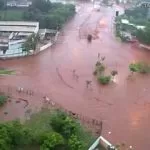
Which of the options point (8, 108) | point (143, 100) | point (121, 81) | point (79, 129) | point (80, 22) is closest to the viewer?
point (79, 129)

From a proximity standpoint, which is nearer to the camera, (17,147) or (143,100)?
(17,147)

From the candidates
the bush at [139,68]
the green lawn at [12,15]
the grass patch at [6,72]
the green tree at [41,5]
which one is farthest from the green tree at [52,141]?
the green tree at [41,5]

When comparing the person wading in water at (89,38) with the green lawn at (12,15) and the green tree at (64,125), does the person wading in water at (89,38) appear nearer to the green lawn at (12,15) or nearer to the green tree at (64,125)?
the green lawn at (12,15)

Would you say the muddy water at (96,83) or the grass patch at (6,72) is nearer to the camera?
the muddy water at (96,83)

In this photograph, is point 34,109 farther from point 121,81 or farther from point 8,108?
point 121,81

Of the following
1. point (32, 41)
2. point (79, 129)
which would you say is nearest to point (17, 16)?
point (32, 41)

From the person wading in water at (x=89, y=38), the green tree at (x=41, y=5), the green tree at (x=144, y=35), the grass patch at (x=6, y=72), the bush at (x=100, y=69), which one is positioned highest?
the green tree at (x=41, y=5)
